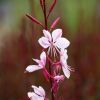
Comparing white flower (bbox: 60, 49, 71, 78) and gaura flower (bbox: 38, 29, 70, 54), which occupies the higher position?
gaura flower (bbox: 38, 29, 70, 54)

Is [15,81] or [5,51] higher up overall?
[5,51]

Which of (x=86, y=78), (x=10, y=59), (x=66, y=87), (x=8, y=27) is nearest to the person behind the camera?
(x=66, y=87)

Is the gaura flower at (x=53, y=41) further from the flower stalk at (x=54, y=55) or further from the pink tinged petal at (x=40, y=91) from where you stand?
the pink tinged petal at (x=40, y=91)

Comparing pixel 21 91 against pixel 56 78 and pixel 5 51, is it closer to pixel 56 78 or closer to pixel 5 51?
pixel 5 51

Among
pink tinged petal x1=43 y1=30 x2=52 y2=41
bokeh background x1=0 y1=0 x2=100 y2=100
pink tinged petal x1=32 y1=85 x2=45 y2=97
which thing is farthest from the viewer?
bokeh background x1=0 y1=0 x2=100 y2=100

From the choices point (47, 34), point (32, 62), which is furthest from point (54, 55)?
point (32, 62)

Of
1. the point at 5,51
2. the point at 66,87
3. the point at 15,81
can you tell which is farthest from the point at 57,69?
the point at 5,51

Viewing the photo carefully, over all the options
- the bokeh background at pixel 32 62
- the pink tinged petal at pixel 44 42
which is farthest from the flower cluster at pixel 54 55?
the bokeh background at pixel 32 62

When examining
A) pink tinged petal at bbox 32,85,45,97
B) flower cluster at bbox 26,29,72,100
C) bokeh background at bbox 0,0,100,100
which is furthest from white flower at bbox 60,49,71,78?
bokeh background at bbox 0,0,100,100

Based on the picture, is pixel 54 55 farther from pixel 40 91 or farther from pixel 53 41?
pixel 40 91

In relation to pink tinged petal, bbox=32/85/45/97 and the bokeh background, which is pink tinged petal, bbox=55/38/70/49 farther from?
the bokeh background

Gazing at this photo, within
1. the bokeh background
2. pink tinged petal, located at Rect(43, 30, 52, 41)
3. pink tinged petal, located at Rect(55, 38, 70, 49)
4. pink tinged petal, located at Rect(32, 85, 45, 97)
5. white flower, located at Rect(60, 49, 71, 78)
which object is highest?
the bokeh background
